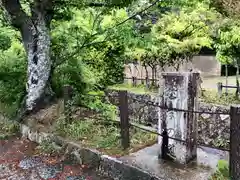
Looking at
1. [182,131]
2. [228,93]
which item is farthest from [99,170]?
[228,93]

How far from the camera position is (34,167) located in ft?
13.7

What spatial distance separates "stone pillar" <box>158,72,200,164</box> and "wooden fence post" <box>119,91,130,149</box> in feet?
1.78

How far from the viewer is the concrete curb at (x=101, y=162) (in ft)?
11.4

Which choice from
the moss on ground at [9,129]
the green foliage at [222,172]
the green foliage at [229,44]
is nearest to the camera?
the green foliage at [222,172]

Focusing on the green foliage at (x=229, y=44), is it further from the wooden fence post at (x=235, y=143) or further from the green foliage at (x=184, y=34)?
the wooden fence post at (x=235, y=143)

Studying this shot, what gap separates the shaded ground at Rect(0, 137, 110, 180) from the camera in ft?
12.7

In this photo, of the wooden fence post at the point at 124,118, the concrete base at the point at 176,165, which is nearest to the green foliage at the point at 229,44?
the concrete base at the point at 176,165

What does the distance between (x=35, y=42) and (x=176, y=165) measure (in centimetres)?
338

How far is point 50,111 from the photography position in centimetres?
534

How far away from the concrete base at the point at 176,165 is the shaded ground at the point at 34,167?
0.54m

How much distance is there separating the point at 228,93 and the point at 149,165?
6.69m

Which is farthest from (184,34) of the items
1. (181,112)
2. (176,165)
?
(176,165)

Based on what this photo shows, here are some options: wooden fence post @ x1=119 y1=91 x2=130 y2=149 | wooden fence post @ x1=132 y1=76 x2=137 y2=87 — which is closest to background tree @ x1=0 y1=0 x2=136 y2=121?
wooden fence post @ x1=119 y1=91 x2=130 y2=149

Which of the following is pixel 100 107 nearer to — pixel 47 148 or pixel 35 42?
pixel 47 148
